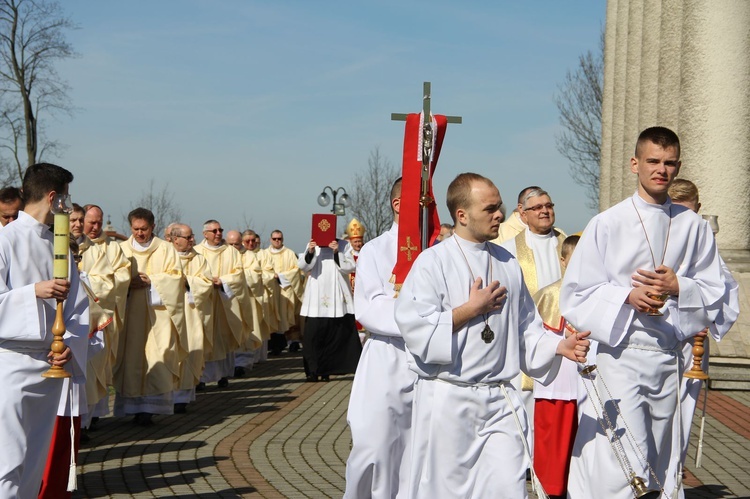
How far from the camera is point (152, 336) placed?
43.7 feet

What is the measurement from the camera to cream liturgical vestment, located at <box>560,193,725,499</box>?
6.18m

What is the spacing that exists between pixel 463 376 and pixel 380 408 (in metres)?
1.40

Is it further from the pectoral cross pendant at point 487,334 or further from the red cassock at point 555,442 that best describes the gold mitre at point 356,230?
the pectoral cross pendant at point 487,334

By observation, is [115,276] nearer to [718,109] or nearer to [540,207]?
[540,207]

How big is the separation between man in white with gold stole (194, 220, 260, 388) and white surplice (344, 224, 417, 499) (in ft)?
32.4

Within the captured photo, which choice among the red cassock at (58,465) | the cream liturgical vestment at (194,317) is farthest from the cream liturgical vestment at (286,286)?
the red cassock at (58,465)

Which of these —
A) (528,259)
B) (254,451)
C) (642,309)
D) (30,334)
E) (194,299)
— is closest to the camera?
(642,309)

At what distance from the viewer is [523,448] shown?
5633 millimetres

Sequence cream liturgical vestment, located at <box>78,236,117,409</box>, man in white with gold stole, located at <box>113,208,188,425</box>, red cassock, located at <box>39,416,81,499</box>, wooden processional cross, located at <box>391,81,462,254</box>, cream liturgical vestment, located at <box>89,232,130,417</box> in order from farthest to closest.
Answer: man in white with gold stole, located at <box>113,208,188,425</box>, cream liturgical vestment, located at <box>89,232,130,417</box>, cream liturgical vestment, located at <box>78,236,117,409</box>, red cassock, located at <box>39,416,81,499</box>, wooden processional cross, located at <box>391,81,462,254</box>

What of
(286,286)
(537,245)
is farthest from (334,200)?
(537,245)

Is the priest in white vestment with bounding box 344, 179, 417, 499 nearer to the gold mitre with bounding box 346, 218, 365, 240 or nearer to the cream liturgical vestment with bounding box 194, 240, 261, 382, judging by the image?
the cream liturgical vestment with bounding box 194, 240, 261, 382

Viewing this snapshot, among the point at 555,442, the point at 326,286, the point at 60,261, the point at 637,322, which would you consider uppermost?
the point at 60,261

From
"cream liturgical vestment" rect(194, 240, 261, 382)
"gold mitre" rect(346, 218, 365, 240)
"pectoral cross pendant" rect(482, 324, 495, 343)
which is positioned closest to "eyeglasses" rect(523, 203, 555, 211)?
"pectoral cross pendant" rect(482, 324, 495, 343)

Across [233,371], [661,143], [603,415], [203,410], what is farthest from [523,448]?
[233,371]
